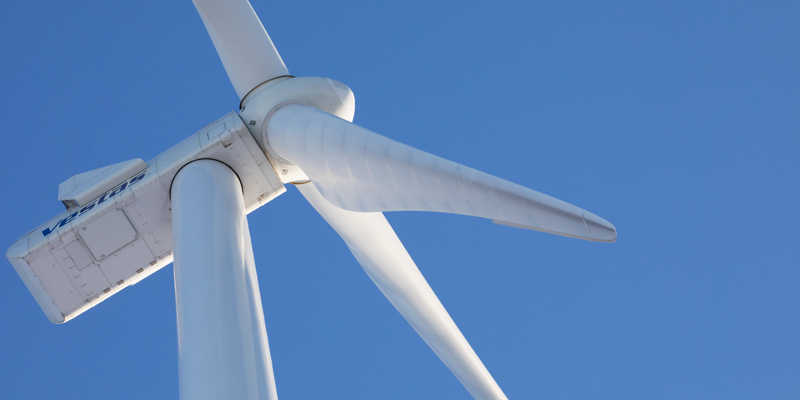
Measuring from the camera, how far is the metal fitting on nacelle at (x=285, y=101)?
12484 millimetres

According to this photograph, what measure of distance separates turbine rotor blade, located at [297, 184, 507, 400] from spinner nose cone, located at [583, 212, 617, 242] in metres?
7.35

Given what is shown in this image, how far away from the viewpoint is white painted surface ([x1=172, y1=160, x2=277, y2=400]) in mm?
7402

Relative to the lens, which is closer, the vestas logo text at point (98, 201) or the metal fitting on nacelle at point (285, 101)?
the vestas logo text at point (98, 201)

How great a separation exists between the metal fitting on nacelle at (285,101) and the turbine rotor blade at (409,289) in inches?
40.9

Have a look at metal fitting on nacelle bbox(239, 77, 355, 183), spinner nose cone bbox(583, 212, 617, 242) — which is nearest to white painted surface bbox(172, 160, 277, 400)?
metal fitting on nacelle bbox(239, 77, 355, 183)

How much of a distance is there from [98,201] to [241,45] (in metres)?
3.72

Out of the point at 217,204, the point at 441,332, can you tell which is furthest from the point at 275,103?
the point at 441,332

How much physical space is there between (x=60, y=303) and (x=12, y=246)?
1.23 m

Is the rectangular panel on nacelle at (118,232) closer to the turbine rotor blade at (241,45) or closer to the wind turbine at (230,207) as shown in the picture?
the wind turbine at (230,207)

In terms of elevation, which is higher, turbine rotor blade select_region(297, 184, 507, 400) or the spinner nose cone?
turbine rotor blade select_region(297, 184, 507, 400)

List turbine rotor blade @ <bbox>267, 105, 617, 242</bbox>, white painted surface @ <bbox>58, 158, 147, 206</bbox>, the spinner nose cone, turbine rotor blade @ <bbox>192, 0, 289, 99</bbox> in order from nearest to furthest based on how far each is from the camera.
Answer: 1. the spinner nose cone
2. turbine rotor blade @ <bbox>267, 105, 617, 242</bbox>
3. white painted surface @ <bbox>58, 158, 147, 206</bbox>
4. turbine rotor blade @ <bbox>192, 0, 289, 99</bbox>

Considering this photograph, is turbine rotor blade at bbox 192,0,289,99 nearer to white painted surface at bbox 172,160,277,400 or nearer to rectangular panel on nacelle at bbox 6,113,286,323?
rectangular panel on nacelle at bbox 6,113,286,323

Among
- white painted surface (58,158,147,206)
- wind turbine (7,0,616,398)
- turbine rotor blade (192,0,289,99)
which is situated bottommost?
wind turbine (7,0,616,398)

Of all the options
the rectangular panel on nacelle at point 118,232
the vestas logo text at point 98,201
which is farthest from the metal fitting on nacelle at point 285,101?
the vestas logo text at point 98,201
